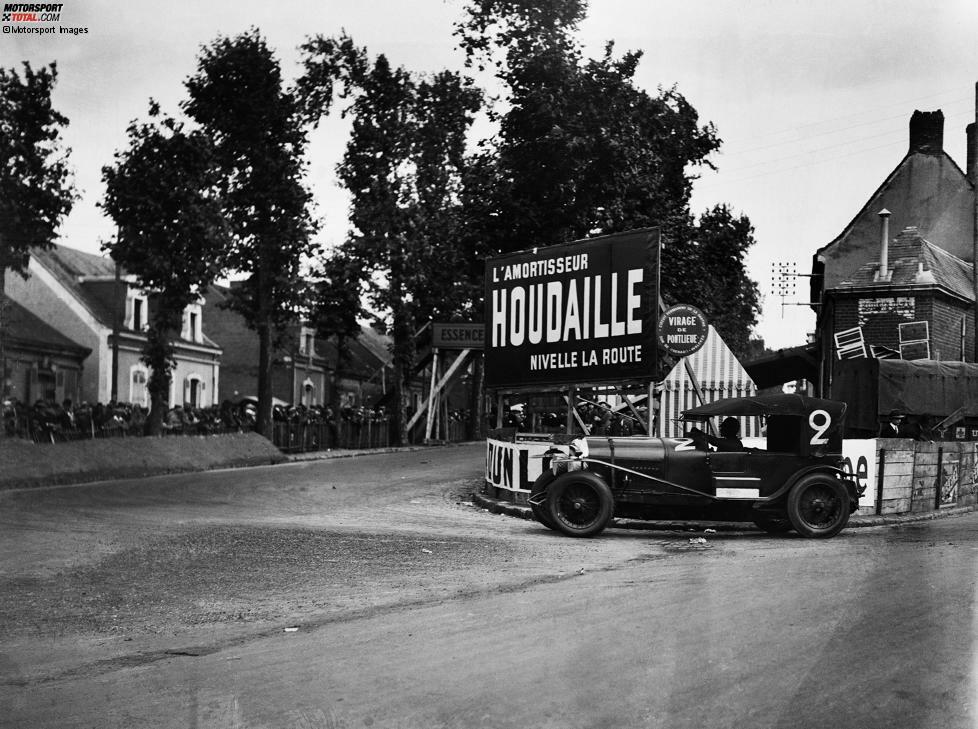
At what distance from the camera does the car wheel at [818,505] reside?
1505cm

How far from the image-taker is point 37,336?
4631 centimetres

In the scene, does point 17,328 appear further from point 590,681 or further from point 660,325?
point 590,681

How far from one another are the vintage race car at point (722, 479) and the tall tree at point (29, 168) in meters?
10.9

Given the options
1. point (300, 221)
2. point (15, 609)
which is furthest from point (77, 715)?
point (300, 221)

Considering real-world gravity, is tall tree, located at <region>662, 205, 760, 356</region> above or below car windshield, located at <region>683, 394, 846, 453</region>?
above

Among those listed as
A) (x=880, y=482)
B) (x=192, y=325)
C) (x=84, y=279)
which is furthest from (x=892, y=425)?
(x=192, y=325)

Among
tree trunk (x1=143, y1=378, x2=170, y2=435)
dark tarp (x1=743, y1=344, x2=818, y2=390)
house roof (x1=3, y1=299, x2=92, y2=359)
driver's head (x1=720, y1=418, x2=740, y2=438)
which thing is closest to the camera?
driver's head (x1=720, y1=418, x2=740, y2=438)

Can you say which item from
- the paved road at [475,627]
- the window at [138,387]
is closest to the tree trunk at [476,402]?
the window at [138,387]

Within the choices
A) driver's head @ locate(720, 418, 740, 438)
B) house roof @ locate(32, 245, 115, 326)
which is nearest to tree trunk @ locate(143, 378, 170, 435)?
house roof @ locate(32, 245, 115, 326)

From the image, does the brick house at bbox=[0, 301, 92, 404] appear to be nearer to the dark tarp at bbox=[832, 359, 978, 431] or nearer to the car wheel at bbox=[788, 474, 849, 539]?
the dark tarp at bbox=[832, 359, 978, 431]

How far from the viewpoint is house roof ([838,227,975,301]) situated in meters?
37.8

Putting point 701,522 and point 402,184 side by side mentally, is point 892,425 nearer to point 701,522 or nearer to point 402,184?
point 701,522

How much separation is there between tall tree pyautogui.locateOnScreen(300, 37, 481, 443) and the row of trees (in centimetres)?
7

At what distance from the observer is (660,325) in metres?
18.9
